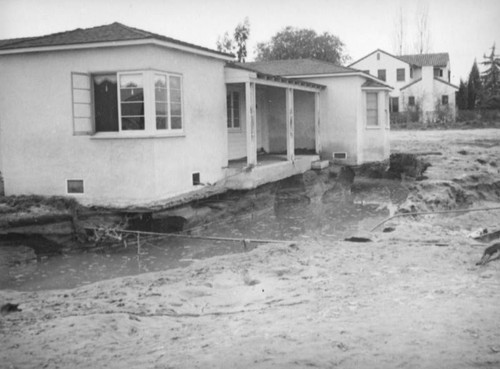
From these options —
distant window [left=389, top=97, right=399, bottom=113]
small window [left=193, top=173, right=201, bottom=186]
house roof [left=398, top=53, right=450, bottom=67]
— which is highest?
house roof [left=398, top=53, right=450, bottom=67]

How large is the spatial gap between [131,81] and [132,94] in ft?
1.06

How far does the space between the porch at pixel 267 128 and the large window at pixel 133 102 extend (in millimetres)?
3732

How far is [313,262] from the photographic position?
10.6 m

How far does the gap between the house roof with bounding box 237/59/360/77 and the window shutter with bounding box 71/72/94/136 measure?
37.3 ft

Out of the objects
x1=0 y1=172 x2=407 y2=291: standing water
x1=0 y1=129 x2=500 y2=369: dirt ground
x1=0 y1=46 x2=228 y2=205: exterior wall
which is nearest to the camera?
x1=0 y1=129 x2=500 y2=369: dirt ground

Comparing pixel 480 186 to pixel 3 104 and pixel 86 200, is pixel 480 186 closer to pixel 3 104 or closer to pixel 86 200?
pixel 86 200

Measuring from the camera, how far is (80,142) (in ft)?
49.4

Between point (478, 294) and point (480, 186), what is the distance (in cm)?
1452

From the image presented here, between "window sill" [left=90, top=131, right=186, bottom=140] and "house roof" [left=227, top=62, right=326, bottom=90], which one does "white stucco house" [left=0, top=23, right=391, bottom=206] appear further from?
"house roof" [left=227, top=62, right=326, bottom=90]

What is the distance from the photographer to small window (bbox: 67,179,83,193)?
15.2m

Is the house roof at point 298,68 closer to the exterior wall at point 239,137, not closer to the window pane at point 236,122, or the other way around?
the exterior wall at point 239,137

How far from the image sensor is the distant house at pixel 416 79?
59.8 m

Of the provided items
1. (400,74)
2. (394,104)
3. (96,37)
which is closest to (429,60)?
(400,74)

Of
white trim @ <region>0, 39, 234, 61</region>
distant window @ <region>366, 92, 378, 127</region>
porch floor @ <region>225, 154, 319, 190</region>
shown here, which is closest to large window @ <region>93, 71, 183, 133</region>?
white trim @ <region>0, 39, 234, 61</region>
